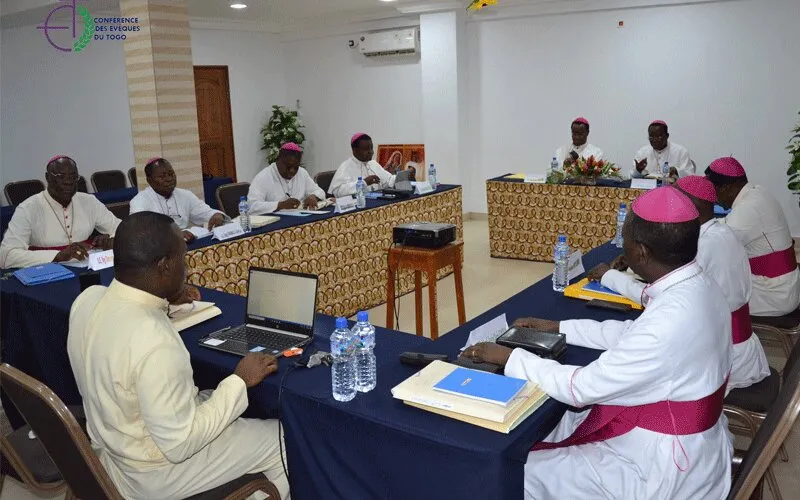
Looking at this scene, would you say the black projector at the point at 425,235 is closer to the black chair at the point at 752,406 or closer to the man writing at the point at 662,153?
the black chair at the point at 752,406

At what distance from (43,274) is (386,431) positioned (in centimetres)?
254

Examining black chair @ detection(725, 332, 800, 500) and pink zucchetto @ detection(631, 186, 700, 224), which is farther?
black chair @ detection(725, 332, 800, 500)

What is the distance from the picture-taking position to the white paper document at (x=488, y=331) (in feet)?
7.57

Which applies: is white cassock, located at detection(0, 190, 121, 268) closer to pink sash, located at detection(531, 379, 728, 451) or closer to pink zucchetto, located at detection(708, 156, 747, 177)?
pink sash, located at detection(531, 379, 728, 451)

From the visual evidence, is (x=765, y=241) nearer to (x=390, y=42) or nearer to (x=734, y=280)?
(x=734, y=280)

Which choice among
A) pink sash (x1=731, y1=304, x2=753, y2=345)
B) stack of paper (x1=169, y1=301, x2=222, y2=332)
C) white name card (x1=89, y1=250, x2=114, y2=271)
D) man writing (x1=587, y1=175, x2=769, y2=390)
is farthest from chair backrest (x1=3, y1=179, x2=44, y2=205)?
pink sash (x1=731, y1=304, x2=753, y2=345)

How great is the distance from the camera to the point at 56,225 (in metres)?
4.18

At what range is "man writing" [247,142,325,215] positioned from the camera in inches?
218

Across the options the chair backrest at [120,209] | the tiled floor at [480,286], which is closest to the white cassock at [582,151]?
the tiled floor at [480,286]

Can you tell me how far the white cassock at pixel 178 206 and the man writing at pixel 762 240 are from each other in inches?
134

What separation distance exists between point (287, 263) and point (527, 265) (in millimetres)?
2901

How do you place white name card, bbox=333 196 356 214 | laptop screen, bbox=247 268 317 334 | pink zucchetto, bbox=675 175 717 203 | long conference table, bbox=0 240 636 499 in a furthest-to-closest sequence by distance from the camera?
white name card, bbox=333 196 356 214, pink zucchetto, bbox=675 175 717 203, laptop screen, bbox=247 268 317 334, long conference table, bbox=0 240 636 499

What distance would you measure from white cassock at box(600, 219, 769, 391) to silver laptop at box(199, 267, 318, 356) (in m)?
1.32

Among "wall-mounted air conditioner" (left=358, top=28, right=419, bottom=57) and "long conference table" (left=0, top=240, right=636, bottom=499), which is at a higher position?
"wall-mounted air conditioner" (left=358, top=28, right=419, bottom=57)
